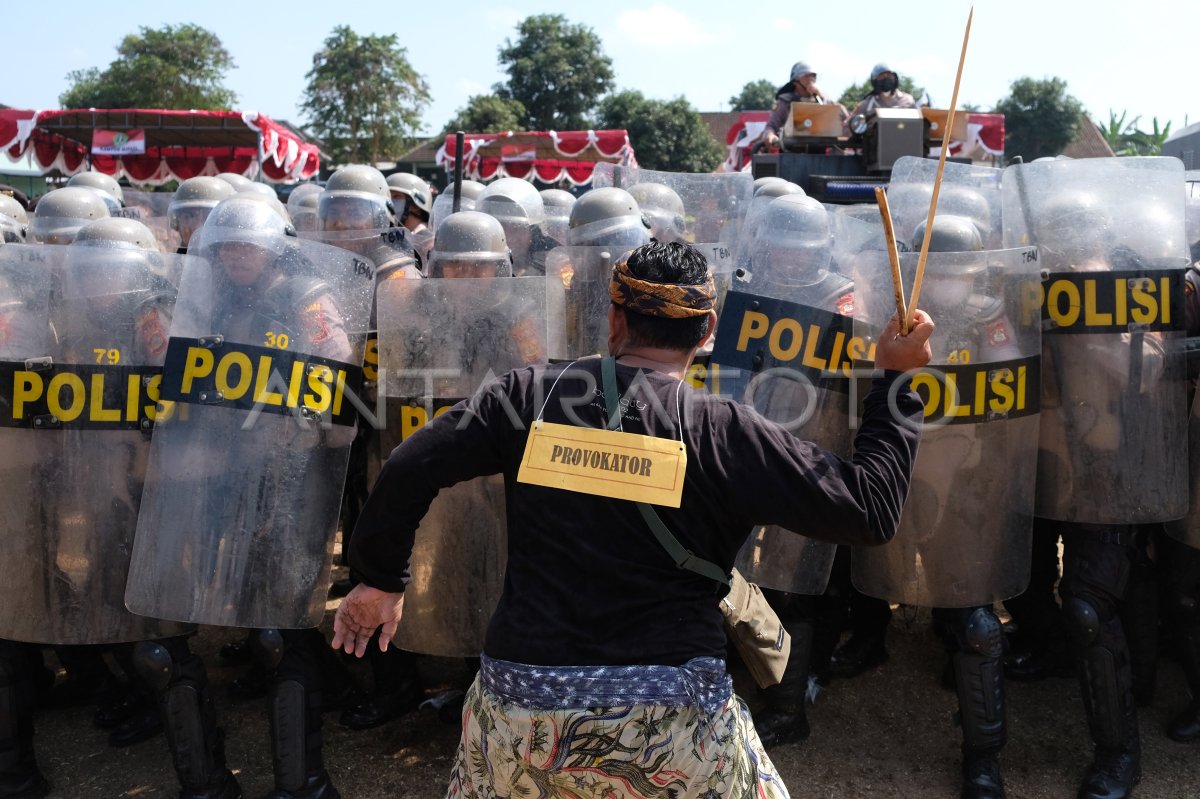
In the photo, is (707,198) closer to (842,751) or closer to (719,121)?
(842,751)

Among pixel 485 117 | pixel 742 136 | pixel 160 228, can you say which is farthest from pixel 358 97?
pixel 160 228

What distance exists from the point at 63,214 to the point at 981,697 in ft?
14.2

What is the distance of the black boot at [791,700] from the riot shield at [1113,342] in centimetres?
91

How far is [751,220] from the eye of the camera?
330cm

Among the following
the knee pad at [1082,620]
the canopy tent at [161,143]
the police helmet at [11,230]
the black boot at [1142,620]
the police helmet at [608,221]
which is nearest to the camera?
the knee pad at [1082,620]

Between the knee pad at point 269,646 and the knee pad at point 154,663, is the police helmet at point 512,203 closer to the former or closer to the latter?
the knee pad at point 269,646

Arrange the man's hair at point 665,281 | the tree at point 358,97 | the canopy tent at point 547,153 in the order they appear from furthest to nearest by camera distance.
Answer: the tree at point 358,97 → the canopy tent at point 547,153 → the man's hair at point 665,281

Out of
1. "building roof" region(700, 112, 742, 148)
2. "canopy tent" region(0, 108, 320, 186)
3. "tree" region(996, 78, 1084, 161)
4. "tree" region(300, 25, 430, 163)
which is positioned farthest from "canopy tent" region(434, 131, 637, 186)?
"building roof" region(700, 112, 742, 148)

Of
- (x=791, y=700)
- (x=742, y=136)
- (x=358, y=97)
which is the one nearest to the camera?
(x=791, y=700)

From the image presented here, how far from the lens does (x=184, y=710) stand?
2.91 metres

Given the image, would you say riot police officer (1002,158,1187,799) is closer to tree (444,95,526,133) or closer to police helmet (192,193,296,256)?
police helmet (192,193,296,256)

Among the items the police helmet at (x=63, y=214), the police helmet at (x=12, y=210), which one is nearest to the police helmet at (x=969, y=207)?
the police helmet at (x=63, y=214)

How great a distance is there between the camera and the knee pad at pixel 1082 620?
3.07 meters

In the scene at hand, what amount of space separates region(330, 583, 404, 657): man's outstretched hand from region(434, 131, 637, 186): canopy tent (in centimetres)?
1695
